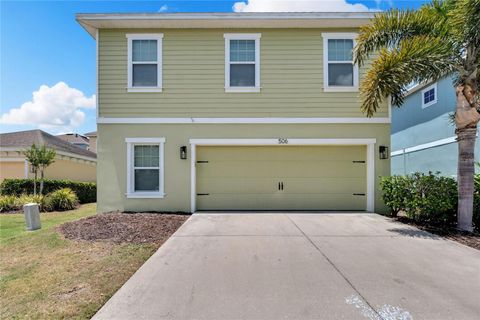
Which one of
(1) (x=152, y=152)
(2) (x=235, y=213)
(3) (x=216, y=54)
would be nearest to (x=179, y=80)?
(3) (x=216, y=54)

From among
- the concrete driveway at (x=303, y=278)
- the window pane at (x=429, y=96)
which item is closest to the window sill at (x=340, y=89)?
the concrete driveway at (x=303, y=278)

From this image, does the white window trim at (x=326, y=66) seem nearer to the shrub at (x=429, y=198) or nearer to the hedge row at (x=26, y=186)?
the shrub at (x=429, y=198)

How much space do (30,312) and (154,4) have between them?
8756mm

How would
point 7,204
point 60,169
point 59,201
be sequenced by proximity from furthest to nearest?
point 60,169, point 59,201, point 7,204

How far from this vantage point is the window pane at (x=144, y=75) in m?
9.02

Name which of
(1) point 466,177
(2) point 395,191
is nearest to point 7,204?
(2) point 395,191

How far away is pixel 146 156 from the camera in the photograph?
9.10m

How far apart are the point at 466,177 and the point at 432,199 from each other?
842mm

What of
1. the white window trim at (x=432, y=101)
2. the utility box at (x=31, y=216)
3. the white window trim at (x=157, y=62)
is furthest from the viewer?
the white window trim at (x=432, y=101)

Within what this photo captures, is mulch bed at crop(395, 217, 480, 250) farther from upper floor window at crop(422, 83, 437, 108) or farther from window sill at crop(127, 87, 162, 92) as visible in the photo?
upper floor window at crop(422, 83, 437, 108)

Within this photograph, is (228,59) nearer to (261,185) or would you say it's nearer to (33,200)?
(261,185)

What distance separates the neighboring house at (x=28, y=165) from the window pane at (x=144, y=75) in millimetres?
10654

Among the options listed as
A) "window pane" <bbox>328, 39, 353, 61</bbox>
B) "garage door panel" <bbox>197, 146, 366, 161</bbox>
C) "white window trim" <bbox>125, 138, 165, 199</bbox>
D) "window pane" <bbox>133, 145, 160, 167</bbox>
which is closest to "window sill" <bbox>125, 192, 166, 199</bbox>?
"white window trim" <bbox>125, 138, 165, 199</bbox>

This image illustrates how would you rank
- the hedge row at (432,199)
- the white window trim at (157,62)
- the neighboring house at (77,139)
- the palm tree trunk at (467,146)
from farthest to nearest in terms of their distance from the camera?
the neighboring house at (77,139) < the white window trim at (157,62) < the hedge row at (432,199) < the palm tree trunk at (467,146)
